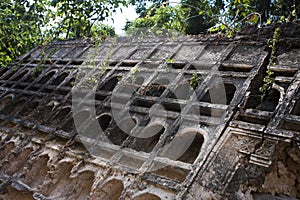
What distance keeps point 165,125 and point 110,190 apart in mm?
1504

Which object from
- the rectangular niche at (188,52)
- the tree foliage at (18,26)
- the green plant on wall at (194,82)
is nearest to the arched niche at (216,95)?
the green plant on wall at (194,82)

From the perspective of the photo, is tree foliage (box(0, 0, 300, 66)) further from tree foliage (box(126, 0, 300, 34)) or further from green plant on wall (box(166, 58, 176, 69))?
green plant on wall (box(166, 58, 176, 69))

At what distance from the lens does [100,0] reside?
1325 centimetres

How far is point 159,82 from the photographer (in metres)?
6.39

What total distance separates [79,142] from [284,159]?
3856 millimetres

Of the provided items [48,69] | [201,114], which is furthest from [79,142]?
[48,69]

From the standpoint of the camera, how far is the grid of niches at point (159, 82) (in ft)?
17.2

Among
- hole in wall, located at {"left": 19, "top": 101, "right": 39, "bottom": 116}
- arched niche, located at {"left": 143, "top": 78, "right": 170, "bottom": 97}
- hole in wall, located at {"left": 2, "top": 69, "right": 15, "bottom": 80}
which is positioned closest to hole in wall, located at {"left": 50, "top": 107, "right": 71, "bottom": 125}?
hole in wall, located at {"left": 19, "top": 101, "right": 39, "bottom": 116}

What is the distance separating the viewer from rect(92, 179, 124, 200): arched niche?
14.6 feet

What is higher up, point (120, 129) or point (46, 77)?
point (46, 77)

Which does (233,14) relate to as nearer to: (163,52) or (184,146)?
(163,52)

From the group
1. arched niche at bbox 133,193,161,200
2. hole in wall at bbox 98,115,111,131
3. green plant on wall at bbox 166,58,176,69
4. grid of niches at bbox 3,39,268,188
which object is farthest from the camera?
green plant on wall at bbox 166,58,176,69

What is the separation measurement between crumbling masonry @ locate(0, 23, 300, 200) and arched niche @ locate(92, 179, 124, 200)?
0.02m

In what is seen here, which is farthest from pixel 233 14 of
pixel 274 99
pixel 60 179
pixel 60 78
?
pixel 60 179
